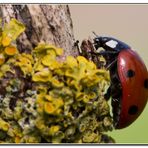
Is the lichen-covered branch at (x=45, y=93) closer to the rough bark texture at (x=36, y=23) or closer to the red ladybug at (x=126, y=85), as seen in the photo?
the rough bark texture at (x=36, y=23)

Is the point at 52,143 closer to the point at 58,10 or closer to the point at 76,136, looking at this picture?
the point at 76,136

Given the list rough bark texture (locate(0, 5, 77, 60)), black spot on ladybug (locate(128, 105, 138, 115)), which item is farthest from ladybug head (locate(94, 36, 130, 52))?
rough bark texture (locate(0, 5, 77, 60))

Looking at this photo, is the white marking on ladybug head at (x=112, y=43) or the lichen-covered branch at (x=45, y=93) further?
the white marking on ladybug head at (x=112, y=43)

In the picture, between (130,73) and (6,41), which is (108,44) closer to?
(130,73)

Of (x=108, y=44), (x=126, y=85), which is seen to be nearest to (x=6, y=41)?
(x=126, y=85)

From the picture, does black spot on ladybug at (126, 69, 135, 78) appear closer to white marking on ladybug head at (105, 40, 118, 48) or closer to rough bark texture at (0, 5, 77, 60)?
white marking on ladybug head at (105, 40, 118, 48)

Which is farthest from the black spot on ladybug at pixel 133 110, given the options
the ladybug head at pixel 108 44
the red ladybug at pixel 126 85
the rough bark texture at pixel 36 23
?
the rough bark texture at pixel 36 23
